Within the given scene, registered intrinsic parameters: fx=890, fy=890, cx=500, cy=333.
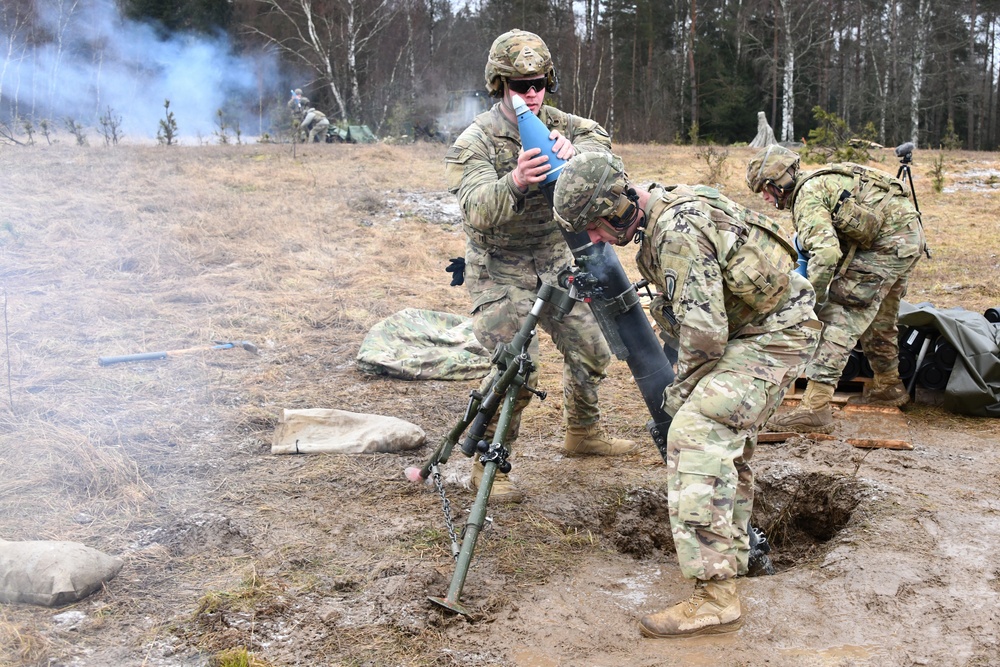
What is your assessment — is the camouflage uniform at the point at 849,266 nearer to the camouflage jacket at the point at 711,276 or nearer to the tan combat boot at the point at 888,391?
the tan combat boot at the point at 888,391

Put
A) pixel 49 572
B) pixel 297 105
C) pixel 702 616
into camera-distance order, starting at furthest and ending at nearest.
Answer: pixel 297 105, pixel 49 572, pixel 702 616

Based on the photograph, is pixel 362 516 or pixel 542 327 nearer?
pixel 362 516

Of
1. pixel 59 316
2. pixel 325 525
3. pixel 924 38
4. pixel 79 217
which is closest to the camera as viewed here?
pixel 325 525

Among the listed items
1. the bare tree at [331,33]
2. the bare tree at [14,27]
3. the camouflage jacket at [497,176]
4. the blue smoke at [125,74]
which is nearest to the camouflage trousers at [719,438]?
the camouflage jacket at [497,176]

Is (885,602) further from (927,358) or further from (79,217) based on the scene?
(79,217)

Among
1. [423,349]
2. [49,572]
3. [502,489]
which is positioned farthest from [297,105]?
[49,572]

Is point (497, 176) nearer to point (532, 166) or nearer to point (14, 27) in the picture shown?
point (532, 166)

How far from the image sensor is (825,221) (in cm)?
522

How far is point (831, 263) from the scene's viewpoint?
16.8ft

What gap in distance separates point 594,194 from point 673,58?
28047 mm

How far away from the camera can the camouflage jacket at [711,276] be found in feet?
10.1

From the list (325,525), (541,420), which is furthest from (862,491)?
(325,525)

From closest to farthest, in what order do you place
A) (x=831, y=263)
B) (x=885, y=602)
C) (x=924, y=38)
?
1. (x=885, y=602)
2. (x=831, y=263)
3. (x=924, y=38)

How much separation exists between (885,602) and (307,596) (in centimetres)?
222
